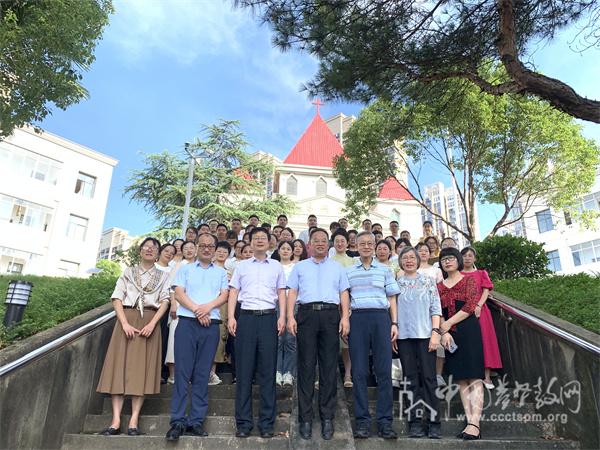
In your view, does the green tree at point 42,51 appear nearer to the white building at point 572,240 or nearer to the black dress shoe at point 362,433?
the black dress shoe at point 362,433

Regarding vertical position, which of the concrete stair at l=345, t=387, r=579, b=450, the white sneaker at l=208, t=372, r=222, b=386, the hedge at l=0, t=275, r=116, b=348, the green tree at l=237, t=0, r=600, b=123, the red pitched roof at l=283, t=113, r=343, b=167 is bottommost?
the concrete stair at l=345, t=387, r=579, b=450

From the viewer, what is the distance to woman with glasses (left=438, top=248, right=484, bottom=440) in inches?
158

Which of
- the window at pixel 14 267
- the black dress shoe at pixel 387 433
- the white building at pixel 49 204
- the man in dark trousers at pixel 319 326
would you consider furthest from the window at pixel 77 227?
the black dress shoe at pixel 387 433

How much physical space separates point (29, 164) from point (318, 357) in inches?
1119

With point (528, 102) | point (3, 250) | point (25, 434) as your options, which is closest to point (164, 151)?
point (3, 250)

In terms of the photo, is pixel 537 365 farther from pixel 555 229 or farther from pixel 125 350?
pixel 555 229

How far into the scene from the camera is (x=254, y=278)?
169 inches

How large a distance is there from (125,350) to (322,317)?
2005 millimetres

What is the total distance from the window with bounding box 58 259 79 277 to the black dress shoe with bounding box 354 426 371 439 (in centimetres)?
2776

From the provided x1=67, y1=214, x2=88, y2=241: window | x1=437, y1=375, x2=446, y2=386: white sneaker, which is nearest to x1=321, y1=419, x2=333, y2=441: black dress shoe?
x1=437, y1=375, x2=446, y2=386: white sneaker

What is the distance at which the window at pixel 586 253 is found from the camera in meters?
34.3

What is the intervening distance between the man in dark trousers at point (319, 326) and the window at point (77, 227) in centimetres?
2814

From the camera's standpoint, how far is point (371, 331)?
4.10 m

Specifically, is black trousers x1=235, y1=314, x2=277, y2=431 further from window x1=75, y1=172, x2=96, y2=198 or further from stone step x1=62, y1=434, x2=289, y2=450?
window x1=75, y1=172, x2=96, y2=198
